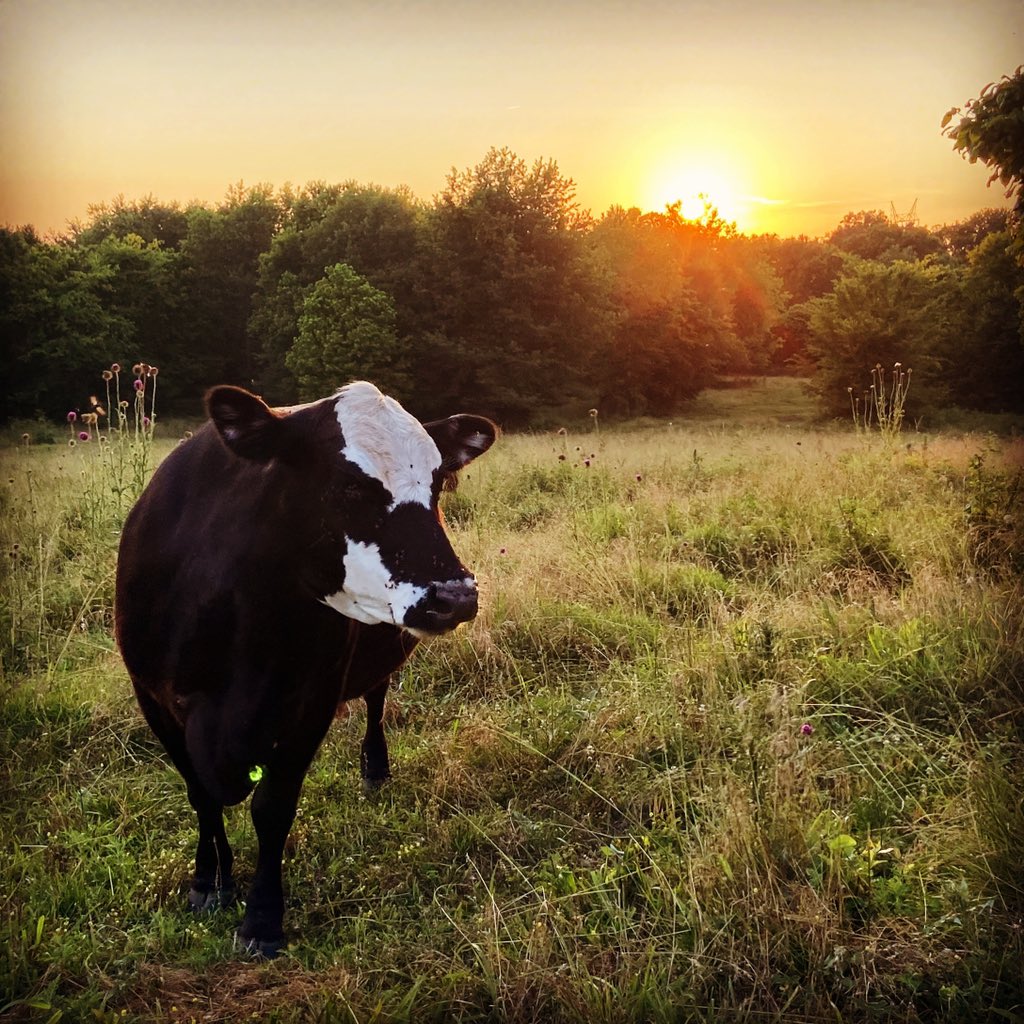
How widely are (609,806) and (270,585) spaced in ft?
5.69

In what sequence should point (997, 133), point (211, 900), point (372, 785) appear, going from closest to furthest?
point (997, 133) → point (211, 900) → point (372, 785)

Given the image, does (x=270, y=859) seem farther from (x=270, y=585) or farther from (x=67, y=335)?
(x=67, y=335)

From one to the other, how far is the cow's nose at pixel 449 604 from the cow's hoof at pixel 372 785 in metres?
1.77

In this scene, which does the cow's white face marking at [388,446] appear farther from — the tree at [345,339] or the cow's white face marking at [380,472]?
the tree at [345,339]

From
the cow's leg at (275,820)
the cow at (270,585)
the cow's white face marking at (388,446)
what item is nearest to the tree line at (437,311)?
the cow's white face marking at (388,446)

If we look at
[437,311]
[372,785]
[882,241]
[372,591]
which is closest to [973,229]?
[372,591]

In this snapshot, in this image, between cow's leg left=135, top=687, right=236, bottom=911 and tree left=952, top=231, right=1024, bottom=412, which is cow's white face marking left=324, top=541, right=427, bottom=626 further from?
tree left=952, top=231, right=1024, bottom=412

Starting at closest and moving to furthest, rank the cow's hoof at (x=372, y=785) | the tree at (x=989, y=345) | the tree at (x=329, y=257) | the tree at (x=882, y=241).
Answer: the cow's hoof at (x=372, y=785) → the tree at (x=989, y=345) → the tree at (x=329, y=257) → the tree at (x=882, y=241)

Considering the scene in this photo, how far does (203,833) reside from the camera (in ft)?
9.99

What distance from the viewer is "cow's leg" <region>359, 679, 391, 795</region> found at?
12.5 feet

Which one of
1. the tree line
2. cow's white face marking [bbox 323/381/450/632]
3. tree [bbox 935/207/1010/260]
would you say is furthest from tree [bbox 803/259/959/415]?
cow's white face marking [bbox 323/381/450/632]

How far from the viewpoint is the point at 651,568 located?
587cm

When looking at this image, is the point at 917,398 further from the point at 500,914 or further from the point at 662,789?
the point at 500,914

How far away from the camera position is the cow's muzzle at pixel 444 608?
228 cm
